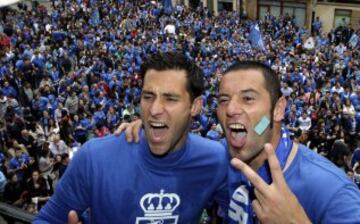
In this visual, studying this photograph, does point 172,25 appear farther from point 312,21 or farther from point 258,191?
point 258,191

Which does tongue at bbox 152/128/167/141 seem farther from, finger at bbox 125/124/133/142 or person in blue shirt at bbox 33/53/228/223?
finger at bbox 125/124/133/142

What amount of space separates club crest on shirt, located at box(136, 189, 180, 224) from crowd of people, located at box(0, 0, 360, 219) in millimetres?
6892

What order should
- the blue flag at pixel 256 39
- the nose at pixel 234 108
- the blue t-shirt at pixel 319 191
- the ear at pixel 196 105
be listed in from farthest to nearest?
the blue flag at pixel 256 39 → the ear at pixel 196 105 → the nose at pixel 234 108 → the blue t-shirt at pixel 319 191

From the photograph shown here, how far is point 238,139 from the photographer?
2.86 metres

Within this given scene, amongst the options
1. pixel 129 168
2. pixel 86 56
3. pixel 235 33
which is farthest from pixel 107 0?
pixel 129 168

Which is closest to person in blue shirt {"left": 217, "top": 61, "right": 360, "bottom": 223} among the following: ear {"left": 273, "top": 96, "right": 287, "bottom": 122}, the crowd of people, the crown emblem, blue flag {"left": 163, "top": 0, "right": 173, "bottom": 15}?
ear {"left": 273, "top": 96, "right": 287, "bottom": 122}

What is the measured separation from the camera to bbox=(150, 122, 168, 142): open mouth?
3.11m

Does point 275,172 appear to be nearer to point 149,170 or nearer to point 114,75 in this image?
point 149,170

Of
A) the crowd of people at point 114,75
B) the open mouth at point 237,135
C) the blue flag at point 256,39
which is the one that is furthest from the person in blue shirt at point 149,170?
the blue flag at point 256,39

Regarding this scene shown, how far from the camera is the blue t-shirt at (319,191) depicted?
2434mm

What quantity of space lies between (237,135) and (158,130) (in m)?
0.55

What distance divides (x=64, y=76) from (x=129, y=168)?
1598 centimetres

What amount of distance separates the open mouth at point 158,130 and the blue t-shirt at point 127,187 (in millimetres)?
145

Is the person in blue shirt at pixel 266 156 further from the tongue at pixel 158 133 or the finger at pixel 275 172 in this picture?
the tongue at pixel 158 133
